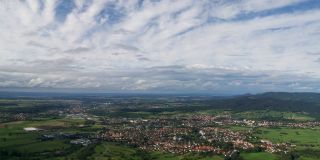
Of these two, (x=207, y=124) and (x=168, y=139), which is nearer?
(x=168, y=139)

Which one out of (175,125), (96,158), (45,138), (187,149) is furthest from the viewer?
(175,125)

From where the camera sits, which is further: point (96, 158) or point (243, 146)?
point (243, 146)

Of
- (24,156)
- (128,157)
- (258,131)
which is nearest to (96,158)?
(128,157)

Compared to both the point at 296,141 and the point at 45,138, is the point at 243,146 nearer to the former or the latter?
the point at 296,141

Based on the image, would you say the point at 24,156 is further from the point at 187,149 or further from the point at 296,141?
the point at 296,141

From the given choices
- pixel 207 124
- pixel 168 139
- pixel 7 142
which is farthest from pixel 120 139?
pixel 207 124

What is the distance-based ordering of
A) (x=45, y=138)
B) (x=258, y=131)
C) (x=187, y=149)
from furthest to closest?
(x=258, y=131)
(x=45, y=138)
(x=187, y=149)

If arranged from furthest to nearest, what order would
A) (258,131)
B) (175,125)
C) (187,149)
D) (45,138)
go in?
1. (175,125)
2. (258,131)
3. (45,138)
4. (187,149)

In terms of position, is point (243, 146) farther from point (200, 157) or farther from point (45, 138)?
point (45, 138)
